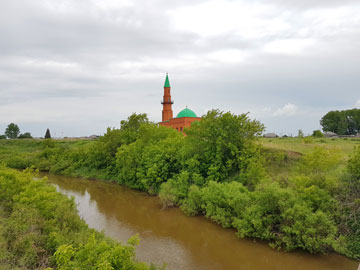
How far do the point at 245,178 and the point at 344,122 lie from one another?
179 ft

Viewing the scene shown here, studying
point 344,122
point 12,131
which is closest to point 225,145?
point 344,122

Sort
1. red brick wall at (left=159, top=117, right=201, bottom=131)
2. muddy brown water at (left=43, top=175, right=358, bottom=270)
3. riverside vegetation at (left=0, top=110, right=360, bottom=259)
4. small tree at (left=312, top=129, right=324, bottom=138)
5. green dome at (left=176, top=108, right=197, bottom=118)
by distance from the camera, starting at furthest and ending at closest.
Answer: green dome at (left=176, top=108, right=197, bottom=118) → red brick wall at (left=159, top=117, right=201, bottom=131) → small tree at (left=312, top=129, right=324, bottom=138) → riverside vegetation at (left=0, top=110, right=360, bottom=259) → muddy brown water at (left=43, top=175, right=358, bottom=270)

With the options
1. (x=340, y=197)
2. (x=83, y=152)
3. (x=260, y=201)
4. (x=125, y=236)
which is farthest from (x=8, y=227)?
(x=83, y=152)

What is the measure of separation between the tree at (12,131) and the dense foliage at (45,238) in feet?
268

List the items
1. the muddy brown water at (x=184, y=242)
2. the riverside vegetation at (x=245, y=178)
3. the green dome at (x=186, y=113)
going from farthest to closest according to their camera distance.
Answer: 1. the green dome at (x=186, y=113)
2. the riverside vegetation at (x=245, y=178)
3. the muddy brown water at (x=184, y=242)

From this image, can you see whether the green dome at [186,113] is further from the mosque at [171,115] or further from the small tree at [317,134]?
the small tree at [317,134]

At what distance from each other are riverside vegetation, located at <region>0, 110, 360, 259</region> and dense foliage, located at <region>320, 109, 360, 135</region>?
135 feet

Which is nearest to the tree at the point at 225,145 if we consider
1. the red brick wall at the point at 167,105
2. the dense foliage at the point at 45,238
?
the dense foliage at the point at 45,238

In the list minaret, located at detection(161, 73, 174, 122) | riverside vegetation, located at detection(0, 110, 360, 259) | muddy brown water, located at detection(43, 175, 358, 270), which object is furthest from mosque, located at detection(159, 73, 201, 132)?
muddy brown water, located at detection(43, 175, 358, 270)

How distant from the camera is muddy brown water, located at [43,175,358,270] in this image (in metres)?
13.5

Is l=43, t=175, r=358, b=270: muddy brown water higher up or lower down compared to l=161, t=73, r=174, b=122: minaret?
lower down

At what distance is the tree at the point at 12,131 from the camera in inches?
3384

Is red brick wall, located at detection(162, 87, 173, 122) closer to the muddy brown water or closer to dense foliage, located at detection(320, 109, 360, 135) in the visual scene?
the muddy brown water

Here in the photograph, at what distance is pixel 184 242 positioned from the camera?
648 inches
